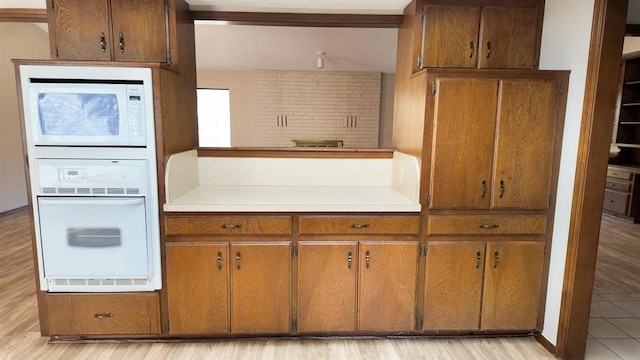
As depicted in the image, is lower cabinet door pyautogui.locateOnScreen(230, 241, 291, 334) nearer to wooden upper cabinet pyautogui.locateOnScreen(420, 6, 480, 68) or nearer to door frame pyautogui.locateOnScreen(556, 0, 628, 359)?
wooden upper cabinet pyautogui.locateOnScreen(420, 6, 480, 68)

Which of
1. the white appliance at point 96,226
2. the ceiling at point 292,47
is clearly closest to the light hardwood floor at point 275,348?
the white appliance at point 96,226

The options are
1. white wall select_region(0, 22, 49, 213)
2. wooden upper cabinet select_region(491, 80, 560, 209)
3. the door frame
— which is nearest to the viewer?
the door frame

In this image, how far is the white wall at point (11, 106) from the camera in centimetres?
457

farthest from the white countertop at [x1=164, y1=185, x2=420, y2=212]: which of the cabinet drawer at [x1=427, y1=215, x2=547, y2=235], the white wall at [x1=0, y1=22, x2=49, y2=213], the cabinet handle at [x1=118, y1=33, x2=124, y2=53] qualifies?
the white wall at [x1=0, y1=22, x2=49, y2=213]

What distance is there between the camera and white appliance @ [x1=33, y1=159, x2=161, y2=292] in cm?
186

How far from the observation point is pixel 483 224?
6.67ft

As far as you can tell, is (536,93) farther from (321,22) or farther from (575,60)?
(321,22)

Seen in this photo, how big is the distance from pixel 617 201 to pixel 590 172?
4.15m

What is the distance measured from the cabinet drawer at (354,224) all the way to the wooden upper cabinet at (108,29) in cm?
135

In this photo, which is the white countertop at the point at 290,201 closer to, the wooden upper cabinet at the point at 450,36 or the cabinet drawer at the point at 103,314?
the cabinet drawer at the point at 103,314

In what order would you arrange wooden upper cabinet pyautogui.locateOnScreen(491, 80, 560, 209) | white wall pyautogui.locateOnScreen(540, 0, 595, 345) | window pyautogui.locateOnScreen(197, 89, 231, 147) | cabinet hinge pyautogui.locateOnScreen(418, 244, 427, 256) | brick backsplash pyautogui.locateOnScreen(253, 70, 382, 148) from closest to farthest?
white wall pyautogui.locateOnScreen(540, 0, 595, 345), wooden upper cabinet pyautogui.locateOnScreen(491, 80, 560, 209), cabinet hinge pyautogui.locateOnScreen(418, 244, 427, 256), brick backsplash pyautogui.locateOnScreen(253, 70, 382, 148), window pyautogui.locateOnScreen(197, 89, 231, 147)

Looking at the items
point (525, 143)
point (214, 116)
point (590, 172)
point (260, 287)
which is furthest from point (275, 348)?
point (214, 116)

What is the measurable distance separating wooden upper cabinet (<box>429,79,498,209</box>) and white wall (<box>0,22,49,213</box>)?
546cm

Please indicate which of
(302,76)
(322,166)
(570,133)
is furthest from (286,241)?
(302,76)
